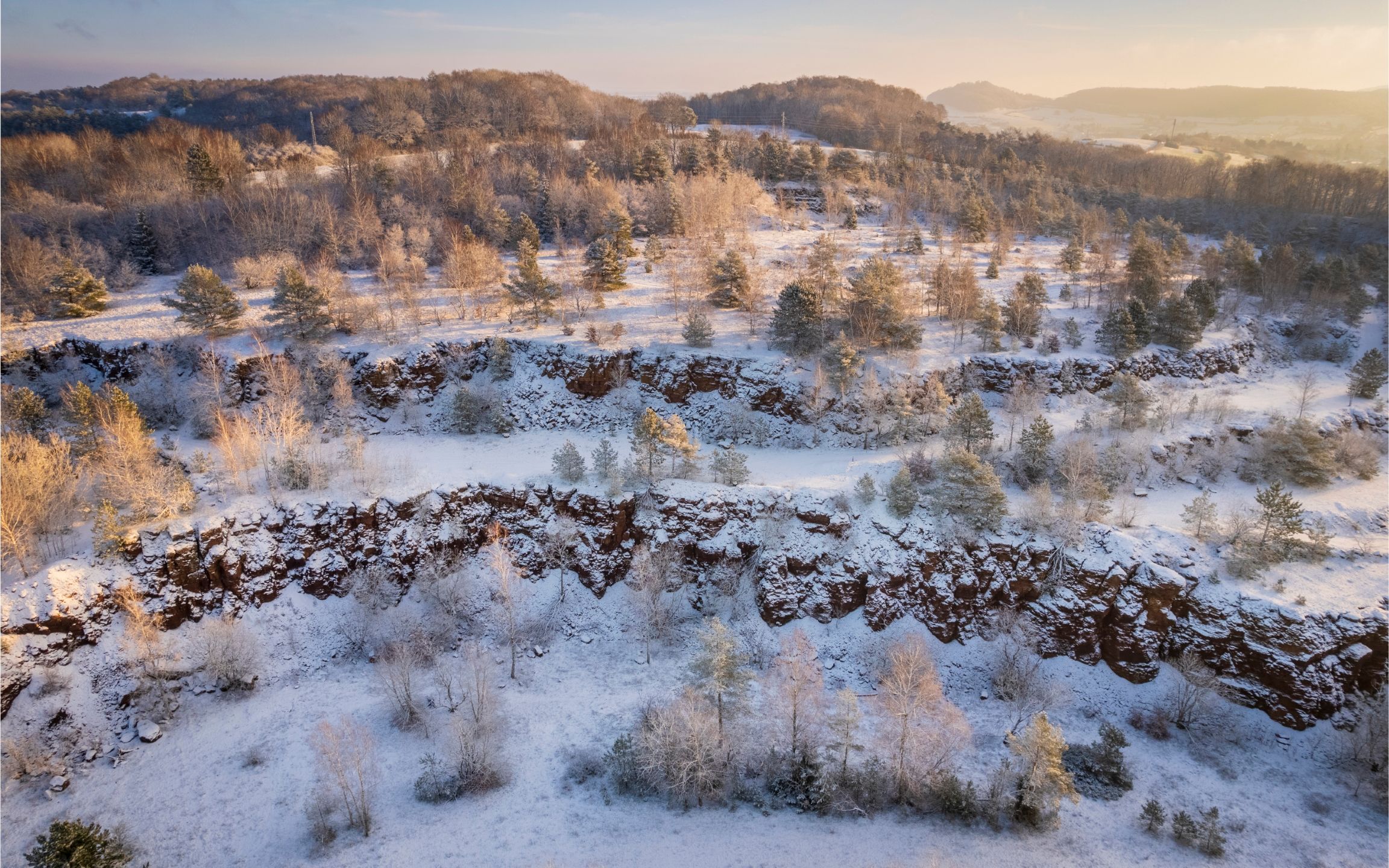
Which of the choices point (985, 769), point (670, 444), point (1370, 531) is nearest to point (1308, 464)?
point (1370, 531)

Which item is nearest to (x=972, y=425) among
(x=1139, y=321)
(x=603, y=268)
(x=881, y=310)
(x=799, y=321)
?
(x=881, y=310)

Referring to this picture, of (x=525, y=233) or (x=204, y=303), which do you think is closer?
(x=204, y=303)

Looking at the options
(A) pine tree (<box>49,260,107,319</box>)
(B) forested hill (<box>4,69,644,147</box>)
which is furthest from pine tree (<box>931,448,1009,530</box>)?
(B) forested hill (<box>4,69,644,147</box>)

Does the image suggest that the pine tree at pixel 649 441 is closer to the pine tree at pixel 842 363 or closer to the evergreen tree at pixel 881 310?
the pine tree at pixel 842 363

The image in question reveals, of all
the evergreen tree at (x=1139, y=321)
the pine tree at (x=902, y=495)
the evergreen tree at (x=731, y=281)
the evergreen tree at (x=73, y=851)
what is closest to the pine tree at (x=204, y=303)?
the evergreen tree at (x=73, y=851)

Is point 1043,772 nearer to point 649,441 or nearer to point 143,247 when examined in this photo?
point 649,441

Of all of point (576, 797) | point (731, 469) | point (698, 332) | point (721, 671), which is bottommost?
point (576, 797)
